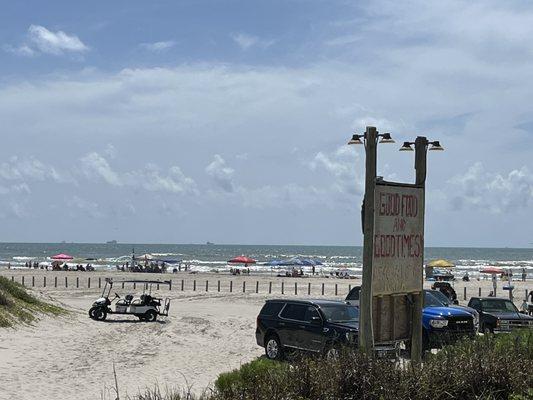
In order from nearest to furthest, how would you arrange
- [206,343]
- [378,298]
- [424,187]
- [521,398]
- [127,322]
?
1. [521,398]
2. [378,298]
3. [424,187]
4. [206,343]
5. [127,322]

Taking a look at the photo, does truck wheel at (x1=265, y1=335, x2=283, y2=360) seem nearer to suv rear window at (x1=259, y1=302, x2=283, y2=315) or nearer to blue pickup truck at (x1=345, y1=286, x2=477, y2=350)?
suv rear window at (x1=259, y1=302, x2=283, y2=315)

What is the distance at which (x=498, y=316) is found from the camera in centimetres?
2238

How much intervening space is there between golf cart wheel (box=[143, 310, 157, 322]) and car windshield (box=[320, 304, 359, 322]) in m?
10.3

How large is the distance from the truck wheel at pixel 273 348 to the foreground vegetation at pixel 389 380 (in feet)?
29.7

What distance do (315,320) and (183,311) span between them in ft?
48.9

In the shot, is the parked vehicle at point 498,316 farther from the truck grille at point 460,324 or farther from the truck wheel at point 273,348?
the truck wheel at point 273,348

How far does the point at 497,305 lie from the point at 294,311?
30.4 ft

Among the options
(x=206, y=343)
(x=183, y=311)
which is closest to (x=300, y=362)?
(x=206, y=343)

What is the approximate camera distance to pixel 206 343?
68.6ft

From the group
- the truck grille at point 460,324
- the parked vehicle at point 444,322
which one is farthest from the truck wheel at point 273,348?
the truck grille at point 460,324

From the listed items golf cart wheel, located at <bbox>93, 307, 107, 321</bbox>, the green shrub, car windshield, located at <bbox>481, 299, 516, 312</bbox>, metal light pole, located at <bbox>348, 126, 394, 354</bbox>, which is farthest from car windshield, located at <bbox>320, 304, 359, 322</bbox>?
golf cart wheel, located at <bbox>93, 307, 107, 321</bbox>

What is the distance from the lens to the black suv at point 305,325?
15867 millimetres

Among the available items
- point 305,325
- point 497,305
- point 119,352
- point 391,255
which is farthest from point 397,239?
point 497,305

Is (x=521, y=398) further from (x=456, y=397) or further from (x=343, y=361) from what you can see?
(x=343, y=361)
